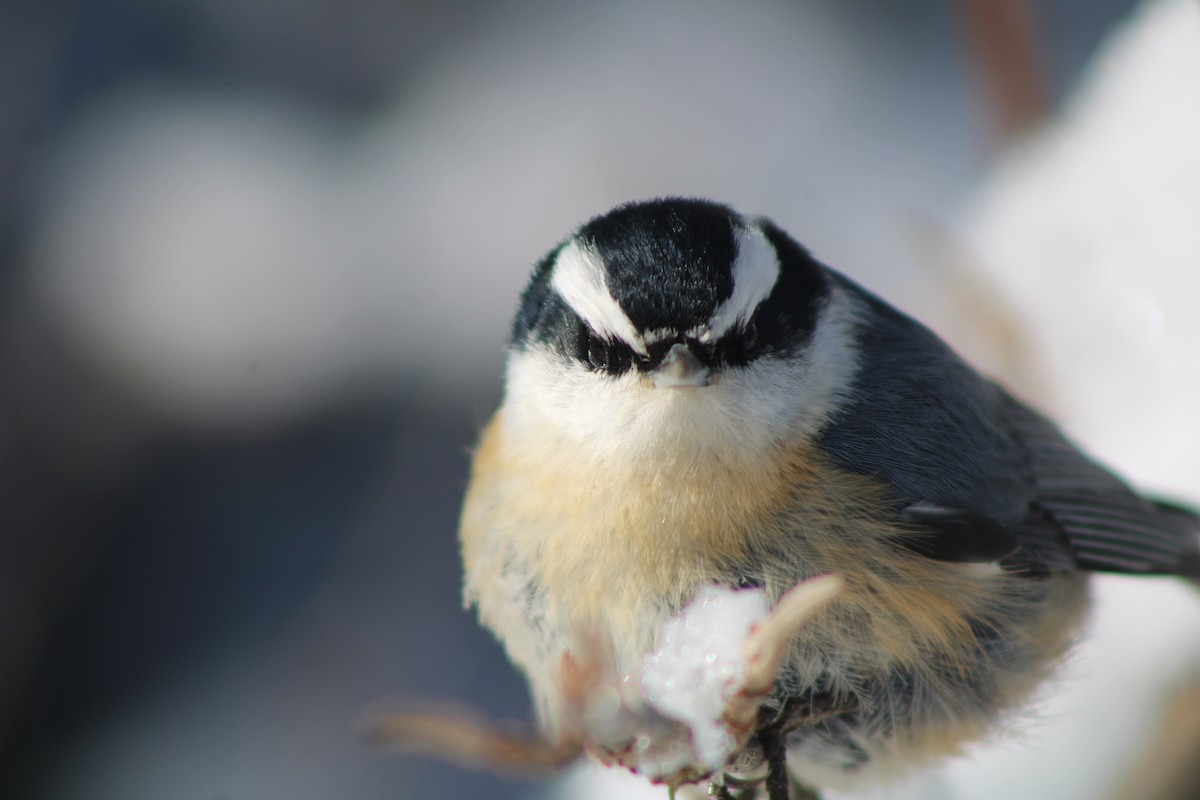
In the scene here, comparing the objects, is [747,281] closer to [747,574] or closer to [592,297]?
[592,297]

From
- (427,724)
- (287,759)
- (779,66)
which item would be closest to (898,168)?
(779,66)

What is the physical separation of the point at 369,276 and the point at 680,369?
2161 millimetres

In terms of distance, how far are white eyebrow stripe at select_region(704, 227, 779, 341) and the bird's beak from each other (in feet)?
0.11

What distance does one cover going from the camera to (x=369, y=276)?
3.04m

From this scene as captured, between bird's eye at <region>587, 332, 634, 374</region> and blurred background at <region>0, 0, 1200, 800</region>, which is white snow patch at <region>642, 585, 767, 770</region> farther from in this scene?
blurred background at <region>0, 0, 1200, 800</region>

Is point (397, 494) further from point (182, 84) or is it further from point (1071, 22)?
point (1071, 22)

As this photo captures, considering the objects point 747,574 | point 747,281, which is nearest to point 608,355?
point 747,281

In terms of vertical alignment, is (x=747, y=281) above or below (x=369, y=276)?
above

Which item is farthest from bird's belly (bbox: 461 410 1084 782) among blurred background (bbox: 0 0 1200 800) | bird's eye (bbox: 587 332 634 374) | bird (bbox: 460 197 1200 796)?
blurred background (bbox: 0 0 1200 800)

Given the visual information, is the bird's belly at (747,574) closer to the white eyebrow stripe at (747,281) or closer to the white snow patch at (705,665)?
the white snow patch at (705,665)

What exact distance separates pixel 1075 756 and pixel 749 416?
4.32ft

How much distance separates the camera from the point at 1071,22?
3279 millimetres

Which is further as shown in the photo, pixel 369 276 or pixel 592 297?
pixel 369 276

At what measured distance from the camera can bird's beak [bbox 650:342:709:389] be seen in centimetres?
103
